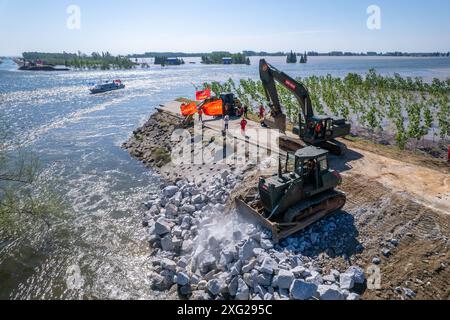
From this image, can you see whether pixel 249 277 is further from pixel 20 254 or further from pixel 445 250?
pixel 20 254

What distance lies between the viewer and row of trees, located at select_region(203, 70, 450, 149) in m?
28.6

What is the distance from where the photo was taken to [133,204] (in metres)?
19.2

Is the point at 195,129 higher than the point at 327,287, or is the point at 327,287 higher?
the point at 195,129

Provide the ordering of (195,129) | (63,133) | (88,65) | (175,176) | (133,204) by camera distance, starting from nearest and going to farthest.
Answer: (133,204)
(175,176)
(195,129)
(63,133)
(88,65)

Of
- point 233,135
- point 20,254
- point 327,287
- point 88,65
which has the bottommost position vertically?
point 20,254

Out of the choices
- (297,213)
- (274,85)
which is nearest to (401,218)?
(297,213)

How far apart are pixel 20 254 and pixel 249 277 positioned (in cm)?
1080

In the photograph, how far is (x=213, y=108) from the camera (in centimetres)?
3061

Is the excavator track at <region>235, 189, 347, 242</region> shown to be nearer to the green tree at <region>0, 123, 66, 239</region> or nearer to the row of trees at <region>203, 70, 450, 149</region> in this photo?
the green tree at <region>0, 123, 66, 239</region>

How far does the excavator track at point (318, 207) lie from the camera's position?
1287 cm

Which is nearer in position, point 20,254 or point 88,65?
point 20,254

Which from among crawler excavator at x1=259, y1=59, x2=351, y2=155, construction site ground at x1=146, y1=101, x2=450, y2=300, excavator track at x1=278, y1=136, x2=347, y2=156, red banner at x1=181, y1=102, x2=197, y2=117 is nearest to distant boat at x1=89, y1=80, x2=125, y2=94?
red banner at x1=181, y1=102, x2=197, y2=117

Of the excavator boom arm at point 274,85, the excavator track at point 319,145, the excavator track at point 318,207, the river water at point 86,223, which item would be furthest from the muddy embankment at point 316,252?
the excavator boom arm at point 274,85
